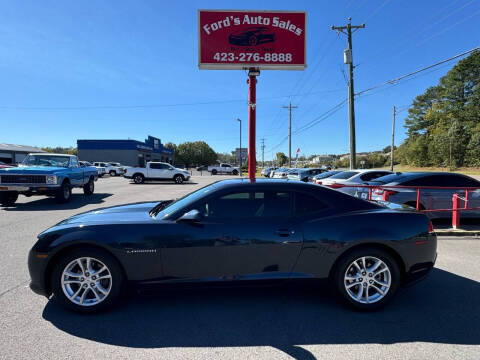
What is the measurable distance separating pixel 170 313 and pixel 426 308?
114 inches

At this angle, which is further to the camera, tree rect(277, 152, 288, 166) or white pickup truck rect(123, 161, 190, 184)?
tree rect(277, 152, 288, 166)

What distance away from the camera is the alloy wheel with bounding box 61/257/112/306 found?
2.79 metres

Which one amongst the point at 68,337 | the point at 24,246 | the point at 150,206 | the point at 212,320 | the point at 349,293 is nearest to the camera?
the point at 68,337

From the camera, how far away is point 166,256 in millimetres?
2752

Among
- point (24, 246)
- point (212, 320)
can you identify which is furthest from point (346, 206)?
point (24, 246)

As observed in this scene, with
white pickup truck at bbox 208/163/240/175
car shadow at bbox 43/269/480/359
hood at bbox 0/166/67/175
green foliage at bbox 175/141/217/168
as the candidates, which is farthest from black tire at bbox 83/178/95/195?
green foliage at bbox 175/141/217/168

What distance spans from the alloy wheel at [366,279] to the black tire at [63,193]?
10700mm

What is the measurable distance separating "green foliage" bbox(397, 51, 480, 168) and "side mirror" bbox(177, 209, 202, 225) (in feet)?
205

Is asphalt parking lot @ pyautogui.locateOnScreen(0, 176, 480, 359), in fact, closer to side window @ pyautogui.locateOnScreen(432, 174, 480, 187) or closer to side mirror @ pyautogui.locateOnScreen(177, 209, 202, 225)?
side mirror @ pyautogui.locateOnScreen(177, 209, 202, 225)

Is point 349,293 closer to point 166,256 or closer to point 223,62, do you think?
point 166,256

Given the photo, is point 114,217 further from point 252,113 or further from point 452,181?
point 452,181

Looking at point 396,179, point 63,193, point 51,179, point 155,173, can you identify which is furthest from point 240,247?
point 155,173

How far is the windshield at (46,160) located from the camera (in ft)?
35.0

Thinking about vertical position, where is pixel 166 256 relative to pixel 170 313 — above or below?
above
